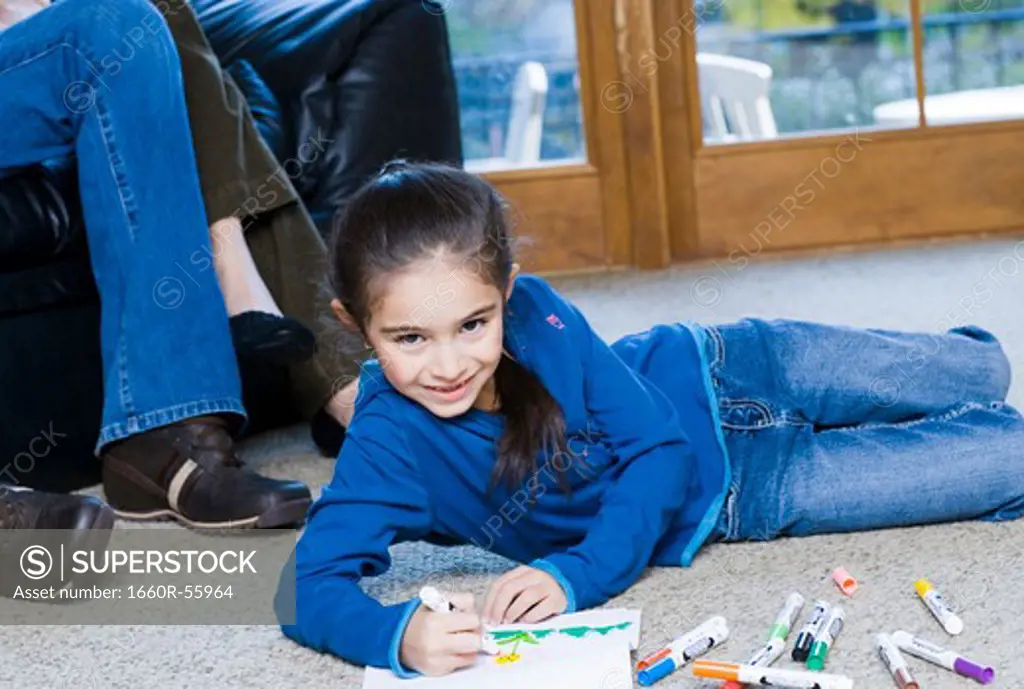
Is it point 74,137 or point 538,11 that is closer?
point 74,137

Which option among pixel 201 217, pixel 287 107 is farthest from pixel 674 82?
pixel 201 217

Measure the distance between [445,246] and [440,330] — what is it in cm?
7

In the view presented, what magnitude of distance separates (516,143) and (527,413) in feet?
5.37

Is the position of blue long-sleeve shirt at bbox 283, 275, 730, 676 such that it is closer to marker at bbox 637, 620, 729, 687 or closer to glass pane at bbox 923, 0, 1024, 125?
marker at bbox 637, 620, 729, 687

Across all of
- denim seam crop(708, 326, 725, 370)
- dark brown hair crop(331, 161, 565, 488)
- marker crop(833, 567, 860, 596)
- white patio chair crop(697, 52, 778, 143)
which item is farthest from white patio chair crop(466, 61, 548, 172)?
marker crop(833, 567, 860, 596)

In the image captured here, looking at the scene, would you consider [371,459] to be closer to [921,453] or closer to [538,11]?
[921,453]

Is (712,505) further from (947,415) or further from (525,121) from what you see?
(525,121)

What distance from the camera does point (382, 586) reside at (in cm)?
139

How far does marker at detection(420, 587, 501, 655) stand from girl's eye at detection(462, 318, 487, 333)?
210 mm

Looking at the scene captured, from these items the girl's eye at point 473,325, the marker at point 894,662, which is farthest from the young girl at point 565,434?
the marker at point 894,662

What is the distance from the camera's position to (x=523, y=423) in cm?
128

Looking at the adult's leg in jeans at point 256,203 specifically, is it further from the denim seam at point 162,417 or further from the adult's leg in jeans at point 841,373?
the adult's leg in jeans at point 841,373

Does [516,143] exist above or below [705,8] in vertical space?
below

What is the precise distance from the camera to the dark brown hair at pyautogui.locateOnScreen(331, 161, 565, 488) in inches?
47.4
